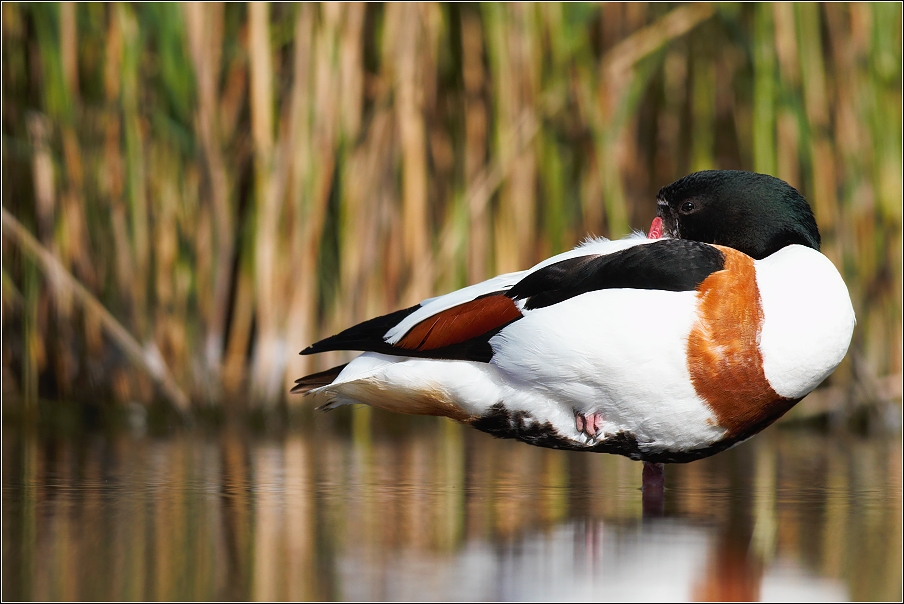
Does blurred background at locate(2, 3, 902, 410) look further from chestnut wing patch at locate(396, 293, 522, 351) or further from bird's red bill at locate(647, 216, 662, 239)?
chestnut wing patch at locate(396, 293, 522, 351)

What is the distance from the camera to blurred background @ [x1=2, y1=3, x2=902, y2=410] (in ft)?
14.1

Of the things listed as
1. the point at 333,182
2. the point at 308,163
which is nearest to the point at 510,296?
the point at 308,163

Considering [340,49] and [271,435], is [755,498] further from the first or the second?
[340,49]

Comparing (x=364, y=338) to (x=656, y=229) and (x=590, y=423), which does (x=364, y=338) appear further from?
(x=656, y=229)

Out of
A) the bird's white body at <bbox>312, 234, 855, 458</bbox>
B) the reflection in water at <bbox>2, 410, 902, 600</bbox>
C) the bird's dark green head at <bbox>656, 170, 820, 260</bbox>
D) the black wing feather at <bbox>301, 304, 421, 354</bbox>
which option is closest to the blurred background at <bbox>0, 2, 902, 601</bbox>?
the reflection in water at <bbox>2, 410, 902, 600</bbox>

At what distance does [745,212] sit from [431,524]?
123 centimetres

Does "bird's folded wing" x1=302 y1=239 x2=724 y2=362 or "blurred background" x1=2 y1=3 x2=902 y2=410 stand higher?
"blurred background" x1=2 y1=3 x2=902 y2=410

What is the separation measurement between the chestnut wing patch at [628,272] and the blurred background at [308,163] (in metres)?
1.32

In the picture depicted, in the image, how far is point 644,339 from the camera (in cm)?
272

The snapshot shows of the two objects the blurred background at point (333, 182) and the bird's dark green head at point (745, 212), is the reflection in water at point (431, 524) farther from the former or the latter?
the bird's dark green head at point (745, 212)

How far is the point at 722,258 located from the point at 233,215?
2176 millimetres

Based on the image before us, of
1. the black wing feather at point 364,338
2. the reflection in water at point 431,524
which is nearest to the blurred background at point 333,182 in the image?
the reflection in water at point 431,524

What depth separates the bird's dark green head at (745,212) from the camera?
10.1 feet

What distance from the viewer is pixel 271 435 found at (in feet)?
13.9
